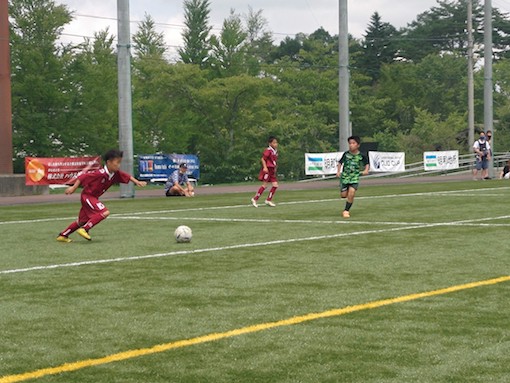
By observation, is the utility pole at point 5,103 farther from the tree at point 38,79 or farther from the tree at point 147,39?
the tree at point 147,39

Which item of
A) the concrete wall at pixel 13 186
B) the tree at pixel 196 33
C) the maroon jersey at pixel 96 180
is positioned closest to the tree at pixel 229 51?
Result: the tree at pixel 196 33

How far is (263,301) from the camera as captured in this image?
30.4 ft

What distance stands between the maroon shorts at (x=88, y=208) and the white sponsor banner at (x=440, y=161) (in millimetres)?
39287

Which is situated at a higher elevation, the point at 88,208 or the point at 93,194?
the point at 93,194

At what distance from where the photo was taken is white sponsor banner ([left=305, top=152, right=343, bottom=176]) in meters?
46.9

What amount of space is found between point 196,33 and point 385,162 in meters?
34.7

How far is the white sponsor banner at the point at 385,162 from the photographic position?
5029cm

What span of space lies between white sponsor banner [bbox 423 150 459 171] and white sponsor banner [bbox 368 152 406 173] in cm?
174

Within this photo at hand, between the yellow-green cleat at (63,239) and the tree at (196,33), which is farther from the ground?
the tree at (196,33)

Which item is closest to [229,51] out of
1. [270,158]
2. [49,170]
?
[49,170]

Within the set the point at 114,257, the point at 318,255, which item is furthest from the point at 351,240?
the point at 114,257

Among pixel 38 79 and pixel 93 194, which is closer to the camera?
pixel 93 194

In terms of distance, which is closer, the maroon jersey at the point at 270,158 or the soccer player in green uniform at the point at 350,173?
the soccer player in green uniform at the point at 350,173

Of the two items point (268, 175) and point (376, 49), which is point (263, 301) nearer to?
point (268, 175)
